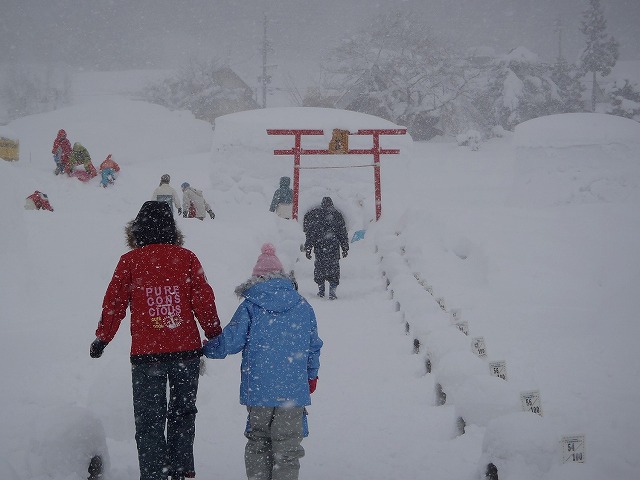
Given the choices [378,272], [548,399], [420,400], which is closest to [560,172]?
[378,272]

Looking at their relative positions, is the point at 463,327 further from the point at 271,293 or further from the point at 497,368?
the point at 271,293

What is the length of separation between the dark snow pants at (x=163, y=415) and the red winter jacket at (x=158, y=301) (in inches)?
4.8

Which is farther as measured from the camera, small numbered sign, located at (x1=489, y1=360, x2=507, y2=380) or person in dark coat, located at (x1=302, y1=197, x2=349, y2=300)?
person in dark coat, located at (x1=302, y1=197, x2=349, y2=300)

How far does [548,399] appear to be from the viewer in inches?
218

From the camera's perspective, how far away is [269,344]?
2.93 m

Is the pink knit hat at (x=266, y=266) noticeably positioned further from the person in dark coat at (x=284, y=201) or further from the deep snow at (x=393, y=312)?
the person in dark coat at (x=284, y=201)

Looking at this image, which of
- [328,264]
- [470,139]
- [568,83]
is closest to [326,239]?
[328,264]

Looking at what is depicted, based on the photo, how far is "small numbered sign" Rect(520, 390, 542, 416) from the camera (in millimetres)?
3670

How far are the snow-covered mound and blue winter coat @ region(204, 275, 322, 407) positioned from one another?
1368 cm

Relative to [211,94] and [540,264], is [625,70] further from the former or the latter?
[540,264]

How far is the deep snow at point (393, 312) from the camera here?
12.1 feet

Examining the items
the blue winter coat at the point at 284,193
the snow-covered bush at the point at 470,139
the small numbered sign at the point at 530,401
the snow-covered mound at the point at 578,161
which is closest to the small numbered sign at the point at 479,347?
the small numbered sign at the point at 530,401

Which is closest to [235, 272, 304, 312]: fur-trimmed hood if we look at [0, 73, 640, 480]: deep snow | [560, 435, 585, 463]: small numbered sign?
[0, 73, 640, 480]: deep snow

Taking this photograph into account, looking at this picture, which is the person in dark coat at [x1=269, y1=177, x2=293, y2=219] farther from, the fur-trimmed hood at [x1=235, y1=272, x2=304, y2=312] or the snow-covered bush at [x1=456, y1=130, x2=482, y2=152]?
the snow-covered bush at [x1=456, y1=130, x2=482, y2=152]
